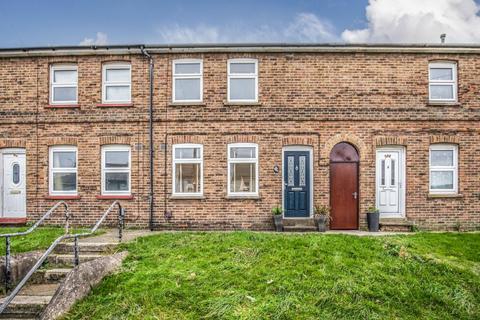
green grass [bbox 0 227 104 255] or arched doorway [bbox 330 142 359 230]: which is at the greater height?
arched doorway [bbox 330 142 359 230]

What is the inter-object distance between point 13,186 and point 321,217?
36.2 feet

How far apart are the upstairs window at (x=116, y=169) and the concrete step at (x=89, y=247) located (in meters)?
3.63

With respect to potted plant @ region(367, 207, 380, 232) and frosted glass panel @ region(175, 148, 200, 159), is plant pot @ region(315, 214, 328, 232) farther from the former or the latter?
frosted glass panel @ region(175, 148, 200, 159)

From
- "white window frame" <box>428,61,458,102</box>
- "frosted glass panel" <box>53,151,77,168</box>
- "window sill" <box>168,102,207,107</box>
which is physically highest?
"white window frame" <box>428,61,458,102</box>

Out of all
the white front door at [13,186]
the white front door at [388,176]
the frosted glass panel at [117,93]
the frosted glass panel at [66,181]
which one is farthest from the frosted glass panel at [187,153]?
the white front door at [388,176]

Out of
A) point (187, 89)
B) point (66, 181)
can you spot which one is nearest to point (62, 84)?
point (66, 181)

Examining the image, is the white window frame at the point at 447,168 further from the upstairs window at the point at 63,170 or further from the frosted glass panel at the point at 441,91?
the upstairs window at the point at 63,170

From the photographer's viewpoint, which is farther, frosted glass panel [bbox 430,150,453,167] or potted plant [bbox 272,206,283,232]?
frosted glass panel [bbox 430,150,453,167]

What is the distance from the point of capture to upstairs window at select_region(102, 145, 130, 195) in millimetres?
12117

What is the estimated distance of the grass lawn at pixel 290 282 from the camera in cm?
580

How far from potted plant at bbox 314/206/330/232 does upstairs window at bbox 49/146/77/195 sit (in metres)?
8.56

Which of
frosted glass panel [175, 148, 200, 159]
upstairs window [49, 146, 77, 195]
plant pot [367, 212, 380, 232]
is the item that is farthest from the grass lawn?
upstairs window [49, 146, 77, 195]

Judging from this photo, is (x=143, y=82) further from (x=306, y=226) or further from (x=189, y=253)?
(x=306, y=226)

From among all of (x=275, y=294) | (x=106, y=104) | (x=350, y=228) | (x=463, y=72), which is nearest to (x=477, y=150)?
(x=463, y=72)
